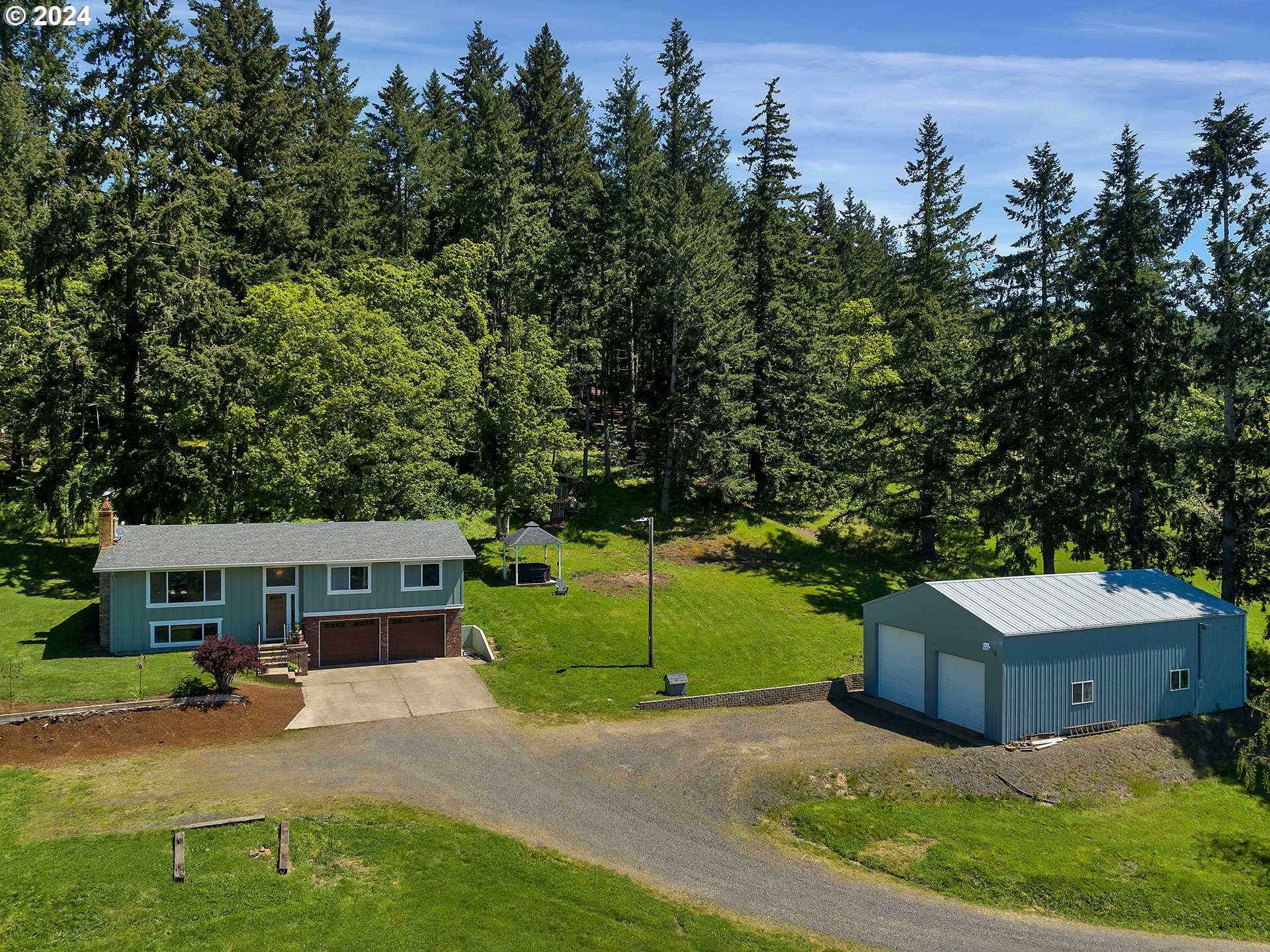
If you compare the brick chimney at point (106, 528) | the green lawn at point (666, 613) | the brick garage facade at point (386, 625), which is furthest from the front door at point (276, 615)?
the green lawn at point (666, 613)

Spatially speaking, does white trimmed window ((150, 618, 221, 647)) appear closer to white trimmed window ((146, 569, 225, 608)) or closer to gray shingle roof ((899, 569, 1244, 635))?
white trimmed window ((146, 569, 225, 608))

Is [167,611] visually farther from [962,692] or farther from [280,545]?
[962,692]

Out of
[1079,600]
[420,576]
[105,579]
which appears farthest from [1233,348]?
[105,579]

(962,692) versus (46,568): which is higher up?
(46,568)

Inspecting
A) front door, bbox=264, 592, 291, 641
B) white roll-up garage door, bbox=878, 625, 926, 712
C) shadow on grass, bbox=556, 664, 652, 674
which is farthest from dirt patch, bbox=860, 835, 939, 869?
front door, bbox=264, 592, 291, 641

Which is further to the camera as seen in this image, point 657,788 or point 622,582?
point 622,582

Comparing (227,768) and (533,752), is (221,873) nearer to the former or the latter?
(227,768)

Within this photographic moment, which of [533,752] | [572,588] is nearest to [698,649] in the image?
[572,588]

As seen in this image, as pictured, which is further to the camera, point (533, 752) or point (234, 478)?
point (234, 478)
